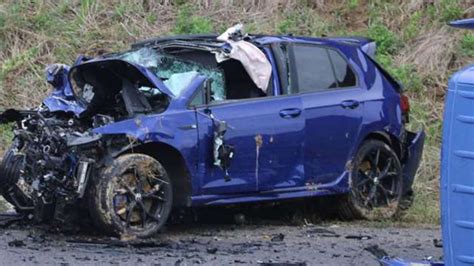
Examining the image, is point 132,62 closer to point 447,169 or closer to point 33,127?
point 33,127

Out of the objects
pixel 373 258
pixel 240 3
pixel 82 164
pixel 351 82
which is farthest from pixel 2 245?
pixel 240 3

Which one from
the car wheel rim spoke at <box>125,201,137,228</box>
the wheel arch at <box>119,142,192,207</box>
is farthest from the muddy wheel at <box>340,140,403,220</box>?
the car wheel rim spoke at <box>125,201,137,228</box>

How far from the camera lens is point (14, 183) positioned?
980cm

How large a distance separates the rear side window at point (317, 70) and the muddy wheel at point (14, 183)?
104 inches

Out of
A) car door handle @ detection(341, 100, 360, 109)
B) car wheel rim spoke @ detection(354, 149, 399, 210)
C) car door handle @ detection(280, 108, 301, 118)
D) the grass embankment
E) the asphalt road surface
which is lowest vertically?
the asphalt road surface

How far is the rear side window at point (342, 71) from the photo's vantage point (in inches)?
427

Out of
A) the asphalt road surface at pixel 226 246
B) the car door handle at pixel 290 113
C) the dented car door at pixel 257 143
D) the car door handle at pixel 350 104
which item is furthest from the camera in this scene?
the car door handle at pixel 350 104

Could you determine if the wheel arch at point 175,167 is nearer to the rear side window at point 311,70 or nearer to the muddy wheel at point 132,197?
the muddy wheel at point 132,197

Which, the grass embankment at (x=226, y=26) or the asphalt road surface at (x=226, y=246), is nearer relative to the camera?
the asphalt road surface at (x=226, y=246)

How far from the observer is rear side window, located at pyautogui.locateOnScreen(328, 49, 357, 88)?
1084cm

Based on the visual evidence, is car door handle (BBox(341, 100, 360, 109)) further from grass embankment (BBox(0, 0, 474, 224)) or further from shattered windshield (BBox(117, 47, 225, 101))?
grass embankment (BBox(0, 0, 474, 224))

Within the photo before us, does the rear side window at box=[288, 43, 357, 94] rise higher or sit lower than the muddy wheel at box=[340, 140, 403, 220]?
higher

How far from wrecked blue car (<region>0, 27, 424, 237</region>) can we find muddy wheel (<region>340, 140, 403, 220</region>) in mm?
13

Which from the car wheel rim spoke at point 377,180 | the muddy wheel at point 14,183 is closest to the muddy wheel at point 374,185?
the car wheel rim spoke at point 377,180
